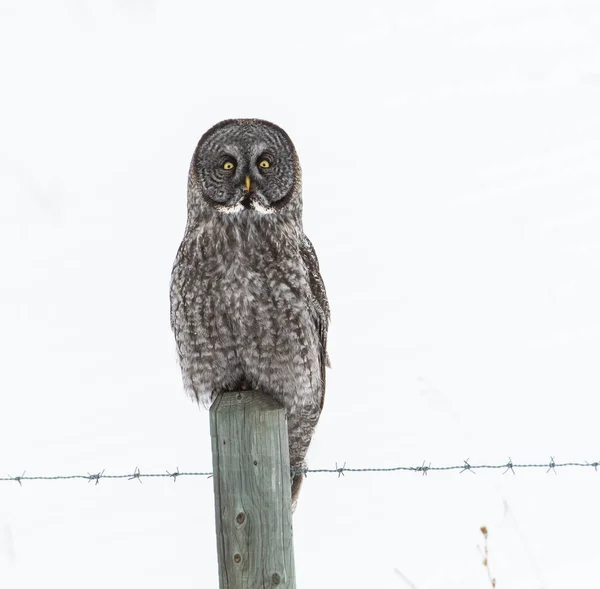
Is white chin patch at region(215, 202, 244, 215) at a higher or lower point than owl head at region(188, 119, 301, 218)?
lower

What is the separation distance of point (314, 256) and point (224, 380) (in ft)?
1.65

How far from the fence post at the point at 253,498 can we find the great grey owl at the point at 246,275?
0.80 meters

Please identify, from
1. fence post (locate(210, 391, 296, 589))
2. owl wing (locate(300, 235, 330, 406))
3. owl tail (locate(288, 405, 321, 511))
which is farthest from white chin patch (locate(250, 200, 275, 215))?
fence post (locate(210, 391, 296, 589))

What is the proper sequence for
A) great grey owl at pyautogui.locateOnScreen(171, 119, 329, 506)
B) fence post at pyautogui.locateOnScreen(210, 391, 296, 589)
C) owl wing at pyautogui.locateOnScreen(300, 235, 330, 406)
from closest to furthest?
fence post at pyautogui.locateOnScreen(210, 391, 296, 589), great grey owl at pyautogui.locateOnScreen(171, 119, 329, 506), owl wing at pyautogui.locateOnScreen(300, 235, 330, 406)

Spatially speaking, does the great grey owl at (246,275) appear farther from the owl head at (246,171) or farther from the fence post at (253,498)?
the fence post at (253,498)

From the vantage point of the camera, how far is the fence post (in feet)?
5.95

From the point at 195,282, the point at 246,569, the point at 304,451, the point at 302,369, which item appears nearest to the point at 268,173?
the point at 195,282

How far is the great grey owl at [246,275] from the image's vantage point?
2.68m

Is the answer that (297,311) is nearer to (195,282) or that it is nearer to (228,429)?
(195,282)

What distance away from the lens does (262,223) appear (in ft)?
8.95

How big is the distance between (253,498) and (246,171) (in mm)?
1224

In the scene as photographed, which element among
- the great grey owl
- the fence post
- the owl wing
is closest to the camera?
the fence post

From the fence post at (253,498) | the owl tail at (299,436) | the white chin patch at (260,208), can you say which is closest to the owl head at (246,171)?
the white chin patch at (260,208)

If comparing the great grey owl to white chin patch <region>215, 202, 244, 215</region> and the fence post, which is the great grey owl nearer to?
white chin patch <region>215, 202, 244, 215</region>
